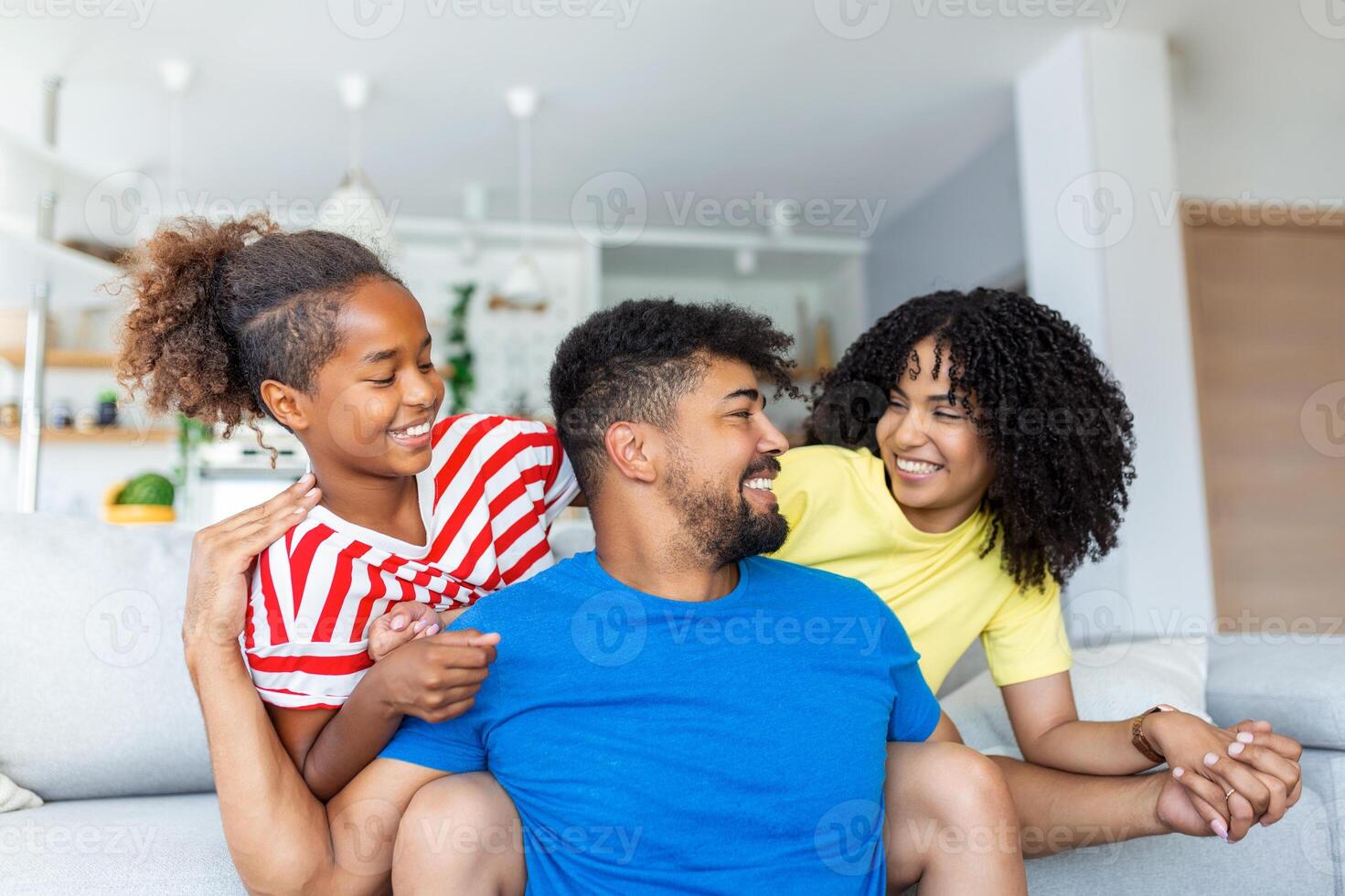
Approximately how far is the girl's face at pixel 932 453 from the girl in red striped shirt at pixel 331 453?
58 cm

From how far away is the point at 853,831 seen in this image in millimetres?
1122

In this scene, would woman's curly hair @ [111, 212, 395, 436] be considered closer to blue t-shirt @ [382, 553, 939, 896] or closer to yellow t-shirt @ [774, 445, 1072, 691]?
blue t-shirt @ [382, 553, 939, 896]

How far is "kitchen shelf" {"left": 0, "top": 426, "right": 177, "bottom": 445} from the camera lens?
17.5ft

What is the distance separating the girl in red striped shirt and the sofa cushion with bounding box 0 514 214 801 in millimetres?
402

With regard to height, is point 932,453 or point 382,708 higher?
point 932,453

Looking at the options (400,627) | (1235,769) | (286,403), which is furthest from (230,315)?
(1235,769)

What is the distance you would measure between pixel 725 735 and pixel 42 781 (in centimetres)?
109

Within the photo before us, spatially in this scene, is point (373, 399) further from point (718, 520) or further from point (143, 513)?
point (143, 513)

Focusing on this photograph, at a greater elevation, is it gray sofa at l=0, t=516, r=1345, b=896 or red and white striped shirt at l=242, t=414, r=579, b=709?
red and white striped shirt at l=242, t=414, r=579, b=709

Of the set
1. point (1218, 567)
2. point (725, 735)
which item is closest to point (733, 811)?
point (725, 735)

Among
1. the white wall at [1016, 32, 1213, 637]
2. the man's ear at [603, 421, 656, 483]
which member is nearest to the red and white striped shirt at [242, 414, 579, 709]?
the man's ear at [603, 421, 656, 483]

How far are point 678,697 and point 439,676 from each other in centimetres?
26

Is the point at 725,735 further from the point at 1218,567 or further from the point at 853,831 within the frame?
the point at 1218,567

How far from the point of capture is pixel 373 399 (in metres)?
1.25
